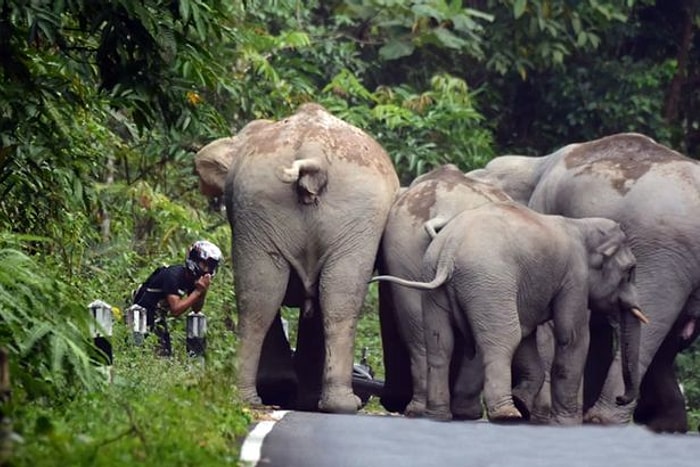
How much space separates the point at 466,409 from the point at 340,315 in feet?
3.73

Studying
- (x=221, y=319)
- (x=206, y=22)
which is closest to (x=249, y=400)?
(x=206, y=22)

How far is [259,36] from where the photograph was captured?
25703 mm

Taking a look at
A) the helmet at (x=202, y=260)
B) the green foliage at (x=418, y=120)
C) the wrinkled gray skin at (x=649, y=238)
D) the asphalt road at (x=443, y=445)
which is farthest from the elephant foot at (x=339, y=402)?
the green foliage at (x=418, y=120)

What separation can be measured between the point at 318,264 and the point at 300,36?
24.3ft

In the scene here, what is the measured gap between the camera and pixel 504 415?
1658cm

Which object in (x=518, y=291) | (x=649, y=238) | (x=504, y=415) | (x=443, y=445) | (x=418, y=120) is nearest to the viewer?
(x=443, y=445)

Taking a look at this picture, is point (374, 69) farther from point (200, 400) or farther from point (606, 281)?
point (200, 400)

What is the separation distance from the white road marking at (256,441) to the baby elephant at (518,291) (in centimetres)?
215

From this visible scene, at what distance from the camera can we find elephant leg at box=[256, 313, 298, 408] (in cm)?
1894

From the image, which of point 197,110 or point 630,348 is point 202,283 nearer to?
point 630,348

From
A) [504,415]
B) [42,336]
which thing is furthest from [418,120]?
[42,336]

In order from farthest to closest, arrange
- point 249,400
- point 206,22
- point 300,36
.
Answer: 1. point 300,36
2. point 249,400
3. point 206,22

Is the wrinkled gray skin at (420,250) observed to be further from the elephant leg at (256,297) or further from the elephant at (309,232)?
the elephant leg at (256,297)

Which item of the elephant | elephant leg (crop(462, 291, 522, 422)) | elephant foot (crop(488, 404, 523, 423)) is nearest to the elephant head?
elephant leg (crop(462, 291, 522, 422))
